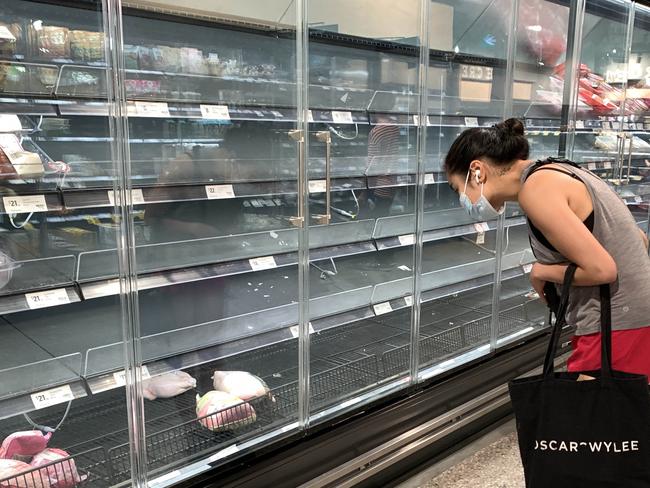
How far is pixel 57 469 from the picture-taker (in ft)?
5.06

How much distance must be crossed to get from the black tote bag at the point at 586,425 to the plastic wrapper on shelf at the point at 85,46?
154 cm

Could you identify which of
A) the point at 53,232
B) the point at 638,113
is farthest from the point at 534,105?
the point at 53,232

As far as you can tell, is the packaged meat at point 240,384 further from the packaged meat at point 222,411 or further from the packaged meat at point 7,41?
the packaged meat at point 7,41

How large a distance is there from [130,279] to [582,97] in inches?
117

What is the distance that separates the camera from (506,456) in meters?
2.45

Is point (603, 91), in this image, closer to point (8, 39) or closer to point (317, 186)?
point (317, 186)

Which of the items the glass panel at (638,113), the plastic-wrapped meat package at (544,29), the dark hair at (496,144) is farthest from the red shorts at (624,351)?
the glass panel at (638,113)

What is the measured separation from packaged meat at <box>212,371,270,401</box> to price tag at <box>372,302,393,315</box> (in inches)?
25.4

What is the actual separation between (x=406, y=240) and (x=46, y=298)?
1.48 meters

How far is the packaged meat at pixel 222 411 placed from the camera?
6.15ft

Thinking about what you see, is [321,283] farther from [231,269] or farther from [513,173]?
[513,173]

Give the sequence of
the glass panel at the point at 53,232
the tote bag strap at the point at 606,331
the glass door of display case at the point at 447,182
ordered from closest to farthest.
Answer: the tote bag strap at the point at 606,331 → the glass panel at the point at 53,232 → the glass door of display case at the point at 447,182

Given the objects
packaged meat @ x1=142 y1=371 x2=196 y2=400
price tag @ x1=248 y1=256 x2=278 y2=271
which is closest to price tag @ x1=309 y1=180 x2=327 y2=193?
price tag @ x1=248 y1=256 x2=278 y2=271

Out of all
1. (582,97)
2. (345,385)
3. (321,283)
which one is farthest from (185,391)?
(582,97)
